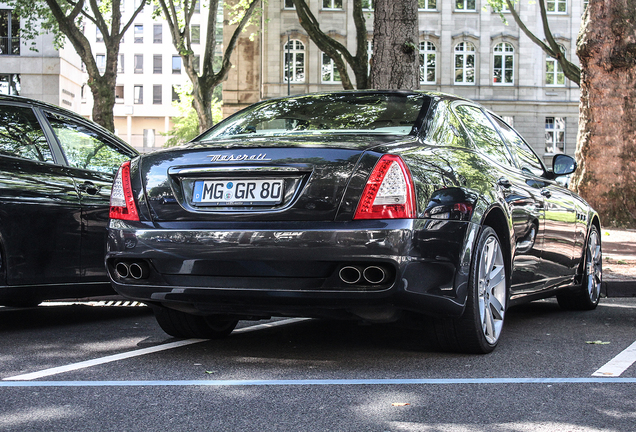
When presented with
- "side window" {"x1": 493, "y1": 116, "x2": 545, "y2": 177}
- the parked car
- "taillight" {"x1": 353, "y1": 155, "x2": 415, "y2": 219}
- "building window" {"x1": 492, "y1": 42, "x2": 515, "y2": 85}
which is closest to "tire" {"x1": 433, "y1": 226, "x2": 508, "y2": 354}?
"taillight" {"x1": 353, "y1": 155, "x2": 415, "y2": 219}

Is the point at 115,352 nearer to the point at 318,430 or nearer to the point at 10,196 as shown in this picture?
the point at 10,196

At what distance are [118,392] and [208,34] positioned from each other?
24.9 meters

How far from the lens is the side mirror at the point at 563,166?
6.52 m

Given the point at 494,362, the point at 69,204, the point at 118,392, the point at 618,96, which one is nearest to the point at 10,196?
the point at 69,204

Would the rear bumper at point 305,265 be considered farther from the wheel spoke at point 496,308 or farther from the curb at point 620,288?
the curb at point 620,288

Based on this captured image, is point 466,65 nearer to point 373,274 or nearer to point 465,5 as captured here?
point 465,5

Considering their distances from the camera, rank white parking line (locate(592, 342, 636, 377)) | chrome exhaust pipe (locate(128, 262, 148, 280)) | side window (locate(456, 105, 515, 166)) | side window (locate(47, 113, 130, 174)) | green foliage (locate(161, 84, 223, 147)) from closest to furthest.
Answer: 1. white parking line (locate(592, 342, 636, 377))
2. chrome exhaust pipe (locate(128, 262, 148, 280))
3. side window (locate(456, 105, 515, 166))
4. side window (locate(47, 113, 130, 174))
5. green foliage (locate(161, 84, 223, 147))

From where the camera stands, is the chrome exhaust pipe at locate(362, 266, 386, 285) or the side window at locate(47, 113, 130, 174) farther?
the side window at locate(47, 113, 130, 174)

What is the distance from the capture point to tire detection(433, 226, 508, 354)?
464 centimetres

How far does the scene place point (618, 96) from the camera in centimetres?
1573

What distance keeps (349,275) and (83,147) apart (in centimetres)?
309

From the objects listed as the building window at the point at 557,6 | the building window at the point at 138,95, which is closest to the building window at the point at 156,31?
the building window at the point at 138,95

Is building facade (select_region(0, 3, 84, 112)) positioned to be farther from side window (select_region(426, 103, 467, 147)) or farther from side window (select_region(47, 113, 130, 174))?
side window (select_region(426, 103, 467, 147))

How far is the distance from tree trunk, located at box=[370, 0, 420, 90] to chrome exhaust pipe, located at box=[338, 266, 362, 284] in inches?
304
